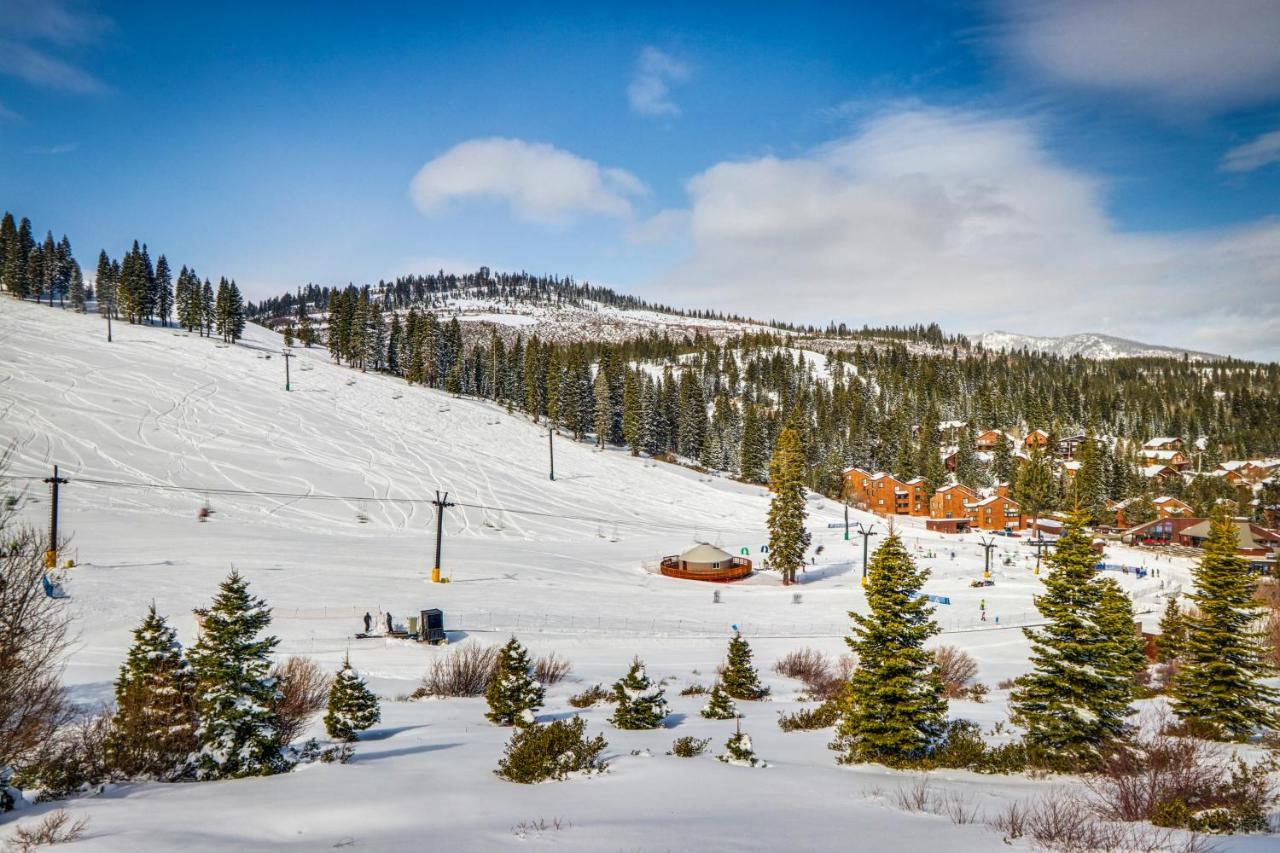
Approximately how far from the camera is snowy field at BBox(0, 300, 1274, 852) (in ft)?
26.0

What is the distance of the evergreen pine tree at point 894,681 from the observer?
1192cm

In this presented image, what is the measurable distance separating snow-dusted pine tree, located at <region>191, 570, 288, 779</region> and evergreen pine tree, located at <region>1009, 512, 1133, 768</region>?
1318cm

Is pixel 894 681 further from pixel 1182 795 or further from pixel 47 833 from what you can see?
pixel 47 833

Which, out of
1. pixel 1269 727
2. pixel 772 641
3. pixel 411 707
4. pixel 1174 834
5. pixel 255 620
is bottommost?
pixel 772 641

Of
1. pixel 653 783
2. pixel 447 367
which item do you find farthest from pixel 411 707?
pixel 447 367

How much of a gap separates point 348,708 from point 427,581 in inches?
1127

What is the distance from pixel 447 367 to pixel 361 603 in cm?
9731

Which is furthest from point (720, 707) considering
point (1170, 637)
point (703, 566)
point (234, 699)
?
point (703, 566)

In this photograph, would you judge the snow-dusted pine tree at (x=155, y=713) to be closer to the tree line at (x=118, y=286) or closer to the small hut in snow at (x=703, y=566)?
the small hut in snow at (x=703, y=566)

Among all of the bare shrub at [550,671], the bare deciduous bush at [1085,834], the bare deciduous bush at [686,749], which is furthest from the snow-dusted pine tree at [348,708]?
the bare deciduous bush at [1085,834]

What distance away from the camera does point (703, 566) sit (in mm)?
52719

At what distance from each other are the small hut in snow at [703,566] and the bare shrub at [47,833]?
45589mm

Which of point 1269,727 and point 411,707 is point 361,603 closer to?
point 411,707

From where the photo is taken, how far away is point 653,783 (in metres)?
9.72
